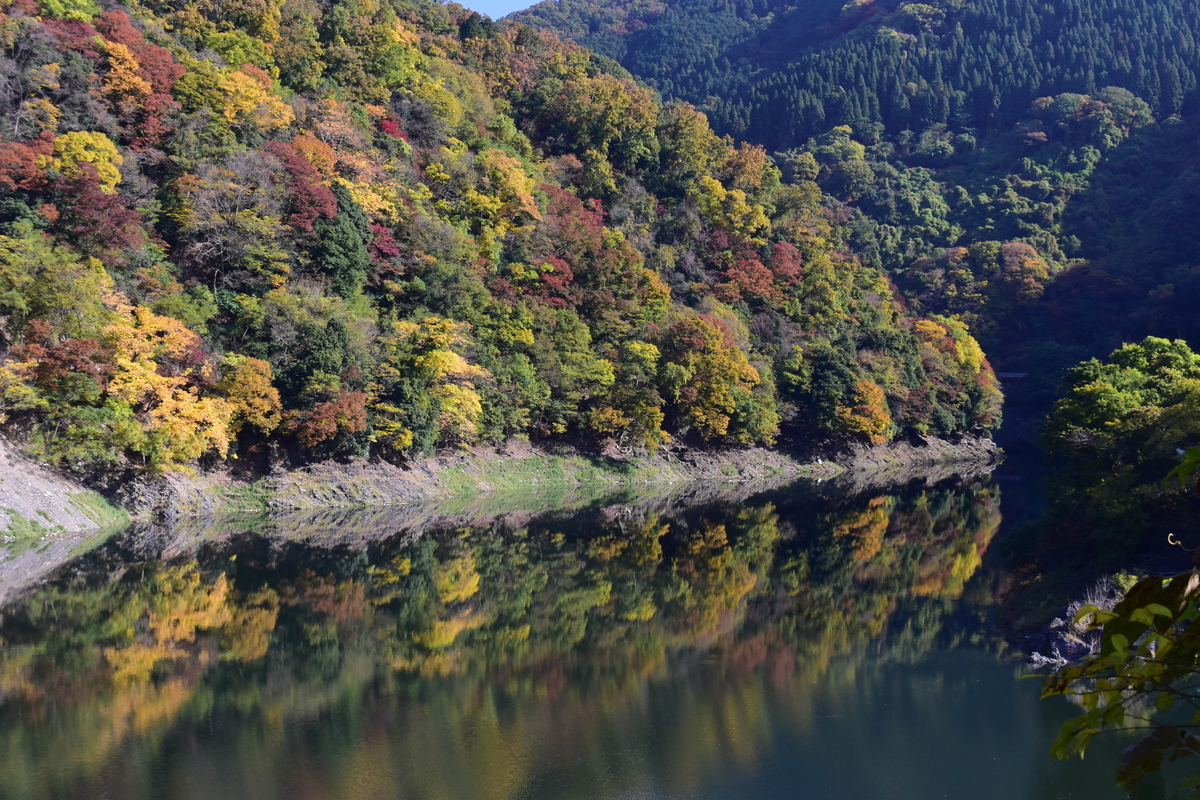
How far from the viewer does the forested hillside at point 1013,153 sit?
261ft

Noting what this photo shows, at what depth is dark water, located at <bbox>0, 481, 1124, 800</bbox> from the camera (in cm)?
1264

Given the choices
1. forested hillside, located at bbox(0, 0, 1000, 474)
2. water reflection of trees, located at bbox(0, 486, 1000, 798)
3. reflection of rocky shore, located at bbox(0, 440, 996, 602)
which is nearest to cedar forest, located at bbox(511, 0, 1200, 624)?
forested hillside, located at bbox(0, 0, 1000, 474)

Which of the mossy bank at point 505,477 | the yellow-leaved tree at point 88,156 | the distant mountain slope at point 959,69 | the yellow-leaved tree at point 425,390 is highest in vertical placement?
the distant mountain slope at point 959,69

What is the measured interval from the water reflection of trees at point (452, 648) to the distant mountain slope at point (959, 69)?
90005mm

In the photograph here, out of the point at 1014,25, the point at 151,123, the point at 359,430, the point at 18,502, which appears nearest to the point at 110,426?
the point at 18,502

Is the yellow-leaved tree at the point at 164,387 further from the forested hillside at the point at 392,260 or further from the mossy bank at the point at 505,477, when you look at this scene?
the mossy bank at the point at 505,477

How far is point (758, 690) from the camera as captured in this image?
16.4m

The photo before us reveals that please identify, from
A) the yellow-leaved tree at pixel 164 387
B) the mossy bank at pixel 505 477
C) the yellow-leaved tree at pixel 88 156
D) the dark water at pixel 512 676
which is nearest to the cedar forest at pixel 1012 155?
the mossy bank at pixel 505 477

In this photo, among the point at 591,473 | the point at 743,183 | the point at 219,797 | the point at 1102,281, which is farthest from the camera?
the point at 1102,281

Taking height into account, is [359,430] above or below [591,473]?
above

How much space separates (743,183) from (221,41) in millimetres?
35335

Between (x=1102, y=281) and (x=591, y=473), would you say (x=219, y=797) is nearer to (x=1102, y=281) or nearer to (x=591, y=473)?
(x=591, y=473)

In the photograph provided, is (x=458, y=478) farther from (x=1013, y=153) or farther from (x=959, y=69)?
(x=959, y=69)

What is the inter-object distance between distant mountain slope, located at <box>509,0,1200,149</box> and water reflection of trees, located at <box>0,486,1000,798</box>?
90.0 meters
